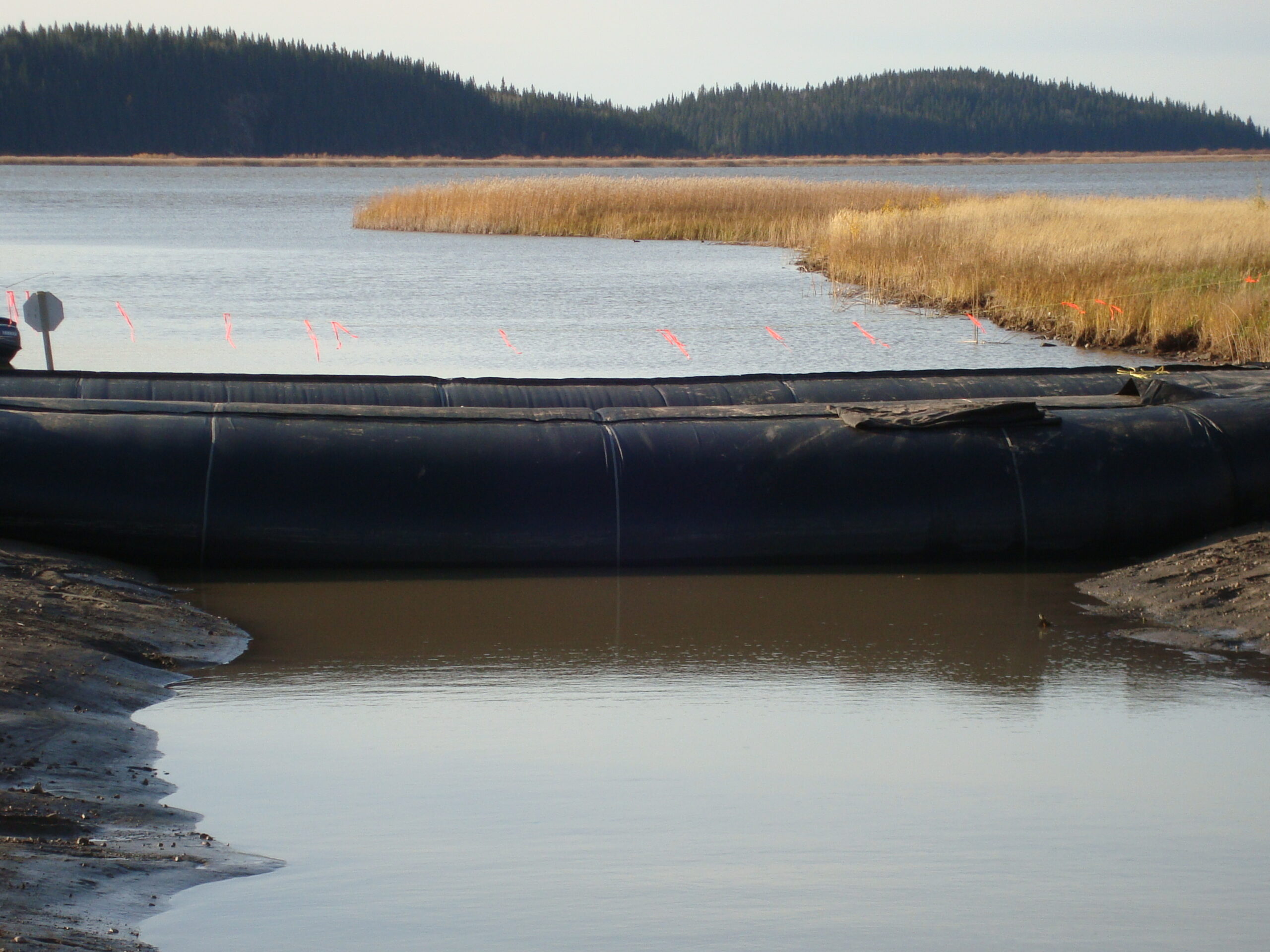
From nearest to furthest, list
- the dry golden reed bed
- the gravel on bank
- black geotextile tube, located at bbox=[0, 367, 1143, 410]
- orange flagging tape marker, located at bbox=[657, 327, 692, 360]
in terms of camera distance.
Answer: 1. the gravel on bank
2. black geotextile tube, located at bbox=[0, 367, 1143, 410]
3. orange flagging tape marker, located at bbox=[657, 327, 692, 360]
4. the dry golden reed bed

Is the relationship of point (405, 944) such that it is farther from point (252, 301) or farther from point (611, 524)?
point (252, 301)

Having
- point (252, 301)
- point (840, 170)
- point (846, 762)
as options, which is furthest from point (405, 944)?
point (840, 170)

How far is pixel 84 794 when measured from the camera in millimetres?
4602

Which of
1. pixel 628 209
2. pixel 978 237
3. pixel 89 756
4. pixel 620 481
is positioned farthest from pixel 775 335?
pixel 628 209

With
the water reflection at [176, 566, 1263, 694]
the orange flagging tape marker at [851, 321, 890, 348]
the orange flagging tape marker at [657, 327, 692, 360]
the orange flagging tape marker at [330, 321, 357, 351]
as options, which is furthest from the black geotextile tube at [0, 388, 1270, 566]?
A: the orange flagging tape marker at [851, 321, 890, 348]

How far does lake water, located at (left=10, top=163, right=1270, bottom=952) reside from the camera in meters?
4.04

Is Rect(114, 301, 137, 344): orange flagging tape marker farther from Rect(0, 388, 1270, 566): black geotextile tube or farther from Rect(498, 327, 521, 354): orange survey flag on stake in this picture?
Rect(0, 388, 1270, 566): black geotextile tube

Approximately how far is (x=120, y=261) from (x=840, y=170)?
95.0 m

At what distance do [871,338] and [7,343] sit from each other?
1066cm

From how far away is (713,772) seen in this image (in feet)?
17.0

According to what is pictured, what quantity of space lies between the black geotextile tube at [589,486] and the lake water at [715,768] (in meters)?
0.22

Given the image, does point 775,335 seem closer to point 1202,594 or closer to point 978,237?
point 978,237

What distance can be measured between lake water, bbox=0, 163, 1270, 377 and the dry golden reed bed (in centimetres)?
81

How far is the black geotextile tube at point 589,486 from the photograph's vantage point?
25.9 feet
